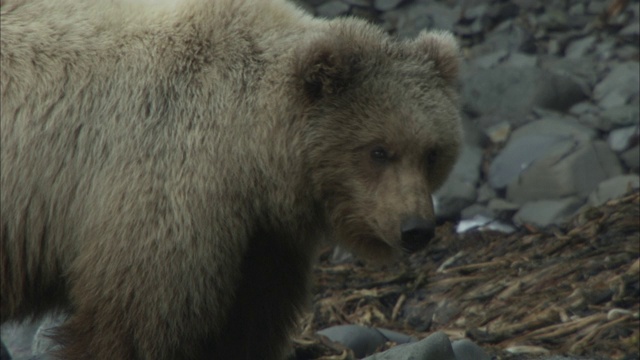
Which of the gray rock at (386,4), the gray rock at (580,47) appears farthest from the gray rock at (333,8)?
the gray rock at (580,47)

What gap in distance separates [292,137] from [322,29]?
0.62m

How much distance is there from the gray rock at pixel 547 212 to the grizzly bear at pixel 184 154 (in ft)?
13.8

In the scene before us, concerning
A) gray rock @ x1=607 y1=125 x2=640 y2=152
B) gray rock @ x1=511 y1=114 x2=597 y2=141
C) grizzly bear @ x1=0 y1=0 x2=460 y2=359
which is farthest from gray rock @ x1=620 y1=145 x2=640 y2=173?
grizzly bear @ x1=0 y1=0 x2=460 y2=359

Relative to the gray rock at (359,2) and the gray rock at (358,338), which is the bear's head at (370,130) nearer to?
the gray rock at (358,338)

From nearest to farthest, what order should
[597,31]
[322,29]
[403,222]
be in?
[403,222] < [322,29] < [597,31]

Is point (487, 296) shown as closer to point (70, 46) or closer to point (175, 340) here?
point (175, 340)

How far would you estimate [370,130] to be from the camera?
5988 mm

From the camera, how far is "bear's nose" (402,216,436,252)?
5.75m

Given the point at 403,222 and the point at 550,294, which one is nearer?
the point at 403,222

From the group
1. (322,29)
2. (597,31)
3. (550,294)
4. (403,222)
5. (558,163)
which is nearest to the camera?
(403,222)

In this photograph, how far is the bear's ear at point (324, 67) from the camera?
19.4ft

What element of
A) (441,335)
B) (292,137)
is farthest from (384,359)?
(292,137)

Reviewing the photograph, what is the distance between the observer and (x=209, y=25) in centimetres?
610

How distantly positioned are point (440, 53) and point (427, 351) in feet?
5.18
